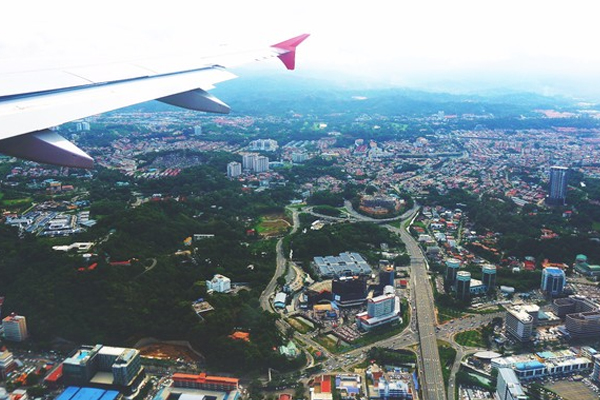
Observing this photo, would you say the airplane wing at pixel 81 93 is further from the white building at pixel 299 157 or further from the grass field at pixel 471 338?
the white building at pixel 299 157

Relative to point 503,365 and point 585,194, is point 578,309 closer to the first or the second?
point 503,365

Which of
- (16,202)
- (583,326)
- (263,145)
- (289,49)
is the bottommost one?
(583,326)

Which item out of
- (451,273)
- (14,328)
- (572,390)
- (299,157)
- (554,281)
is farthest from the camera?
(299,157)

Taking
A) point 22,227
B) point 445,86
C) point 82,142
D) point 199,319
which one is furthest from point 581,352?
point 445,86

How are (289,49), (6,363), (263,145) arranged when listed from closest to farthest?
(289,49)
(6,363)
(263,145)

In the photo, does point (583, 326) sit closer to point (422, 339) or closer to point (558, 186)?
point (422, 339)

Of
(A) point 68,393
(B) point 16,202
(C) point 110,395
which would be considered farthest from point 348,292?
(B) point 16,202
